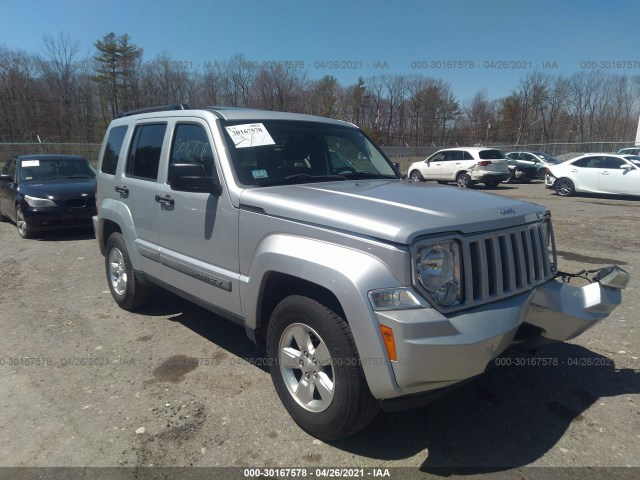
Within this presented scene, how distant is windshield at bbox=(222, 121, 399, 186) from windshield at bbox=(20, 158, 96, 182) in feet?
26.1

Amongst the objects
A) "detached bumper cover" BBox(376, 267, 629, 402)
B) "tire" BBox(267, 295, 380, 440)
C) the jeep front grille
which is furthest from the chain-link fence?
"detached bumper cover" BBox(376, 267, 629, 402)

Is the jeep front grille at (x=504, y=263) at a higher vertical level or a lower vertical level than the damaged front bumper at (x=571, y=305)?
higher

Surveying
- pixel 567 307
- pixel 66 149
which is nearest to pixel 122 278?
pixel 567 307

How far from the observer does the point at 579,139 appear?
244 feet

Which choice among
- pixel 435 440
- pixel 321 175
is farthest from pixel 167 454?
pixel 321 175

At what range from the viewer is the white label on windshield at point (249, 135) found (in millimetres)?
3650

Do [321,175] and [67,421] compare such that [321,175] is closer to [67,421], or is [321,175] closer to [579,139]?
[67,421]

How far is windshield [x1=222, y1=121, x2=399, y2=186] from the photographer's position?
3.61m

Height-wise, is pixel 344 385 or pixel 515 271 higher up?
pixel 515 271

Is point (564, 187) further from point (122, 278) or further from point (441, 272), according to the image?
point (441, 272)

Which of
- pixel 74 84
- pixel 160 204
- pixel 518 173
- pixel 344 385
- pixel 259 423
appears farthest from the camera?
pixel 74 84

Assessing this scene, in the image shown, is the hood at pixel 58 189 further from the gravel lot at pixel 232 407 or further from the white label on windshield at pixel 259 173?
the white label on windshield at pixel 259 173

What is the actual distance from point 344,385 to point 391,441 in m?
0.63

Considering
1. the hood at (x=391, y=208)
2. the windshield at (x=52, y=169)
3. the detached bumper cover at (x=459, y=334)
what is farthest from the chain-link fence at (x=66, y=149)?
the detached bumper cover at (x=459, y=334)
